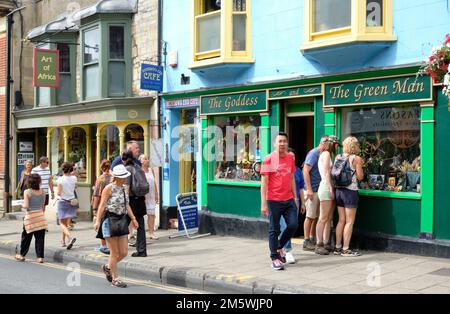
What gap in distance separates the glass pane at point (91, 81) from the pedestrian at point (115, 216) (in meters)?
8.56

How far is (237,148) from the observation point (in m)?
13.1

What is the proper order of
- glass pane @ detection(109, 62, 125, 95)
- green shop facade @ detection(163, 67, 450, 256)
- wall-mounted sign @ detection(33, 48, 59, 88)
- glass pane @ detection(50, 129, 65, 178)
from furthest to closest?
1. glass pane @ detection(50, 129, 65, 178)
2. wall-mounted sign @ detection(33, 48, 59, 88)
3. glass pane @ detection(109, 62, 125, 95)
4. green shop facade @ detection(163, 67, 450, 256)

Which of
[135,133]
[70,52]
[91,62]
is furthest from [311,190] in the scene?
[70,52]

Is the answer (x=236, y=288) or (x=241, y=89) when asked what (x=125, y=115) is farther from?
(x=236, y=288)

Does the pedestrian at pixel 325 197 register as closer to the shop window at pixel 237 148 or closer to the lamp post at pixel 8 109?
the shop window at pixel 237 148

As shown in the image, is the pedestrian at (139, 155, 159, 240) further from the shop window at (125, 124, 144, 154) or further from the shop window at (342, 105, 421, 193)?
the shop window at (342, 105, 421, 193)

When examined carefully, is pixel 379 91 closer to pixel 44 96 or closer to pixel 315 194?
pixel 315 194

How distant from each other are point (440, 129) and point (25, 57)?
14.8 m

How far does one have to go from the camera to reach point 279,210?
864 cm

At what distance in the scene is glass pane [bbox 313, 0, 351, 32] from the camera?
10406 mm

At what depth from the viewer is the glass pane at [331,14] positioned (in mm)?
10406

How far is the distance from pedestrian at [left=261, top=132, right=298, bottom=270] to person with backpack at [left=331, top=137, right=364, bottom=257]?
129 cm

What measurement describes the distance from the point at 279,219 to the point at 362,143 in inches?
110

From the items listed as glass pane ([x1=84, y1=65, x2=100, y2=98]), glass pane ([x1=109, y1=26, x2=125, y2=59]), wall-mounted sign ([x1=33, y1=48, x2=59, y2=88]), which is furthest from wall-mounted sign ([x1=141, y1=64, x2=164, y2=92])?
wall-mounted sign ([x1=33, y1=48, x2=59, y2=88])
